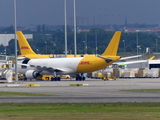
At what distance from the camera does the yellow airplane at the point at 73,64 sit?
69312 mm

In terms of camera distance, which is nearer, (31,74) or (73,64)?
(73,64)

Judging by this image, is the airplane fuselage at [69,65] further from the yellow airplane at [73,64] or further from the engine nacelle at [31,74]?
the engine nacelle at [31,74]

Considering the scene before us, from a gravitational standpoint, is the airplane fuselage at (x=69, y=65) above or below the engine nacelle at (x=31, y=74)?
above
